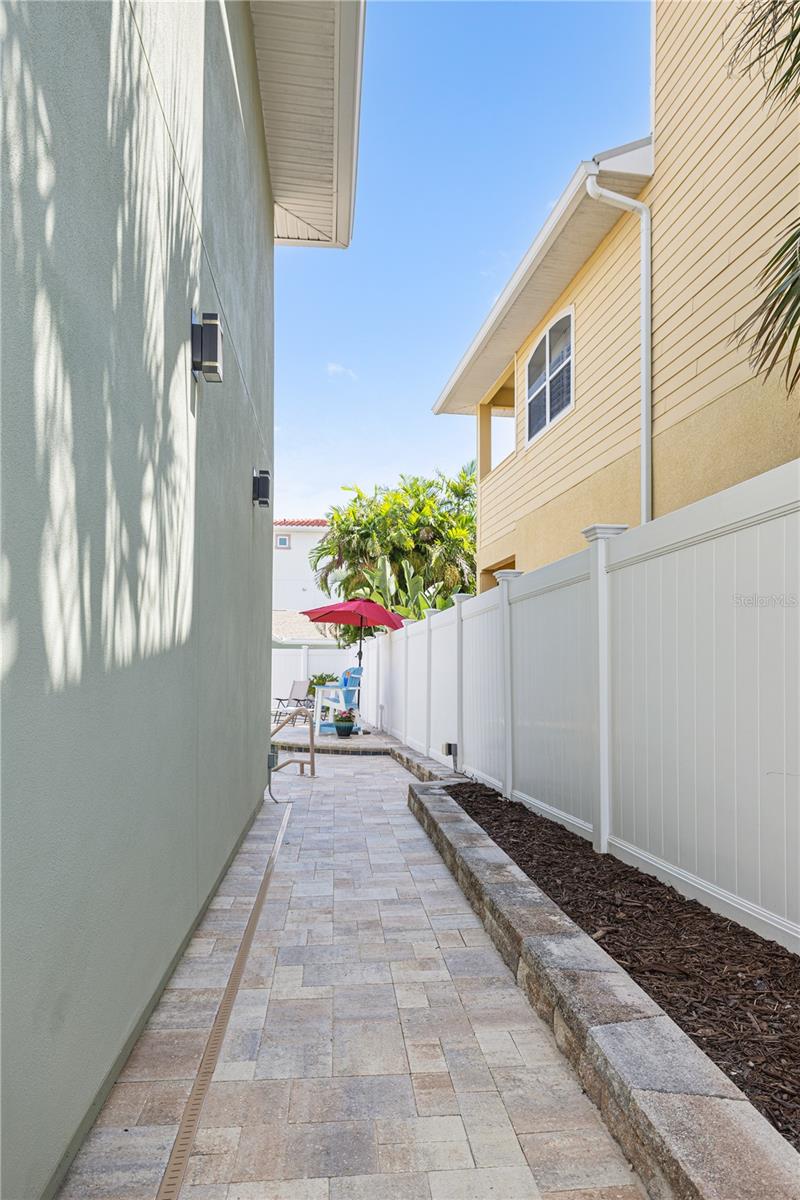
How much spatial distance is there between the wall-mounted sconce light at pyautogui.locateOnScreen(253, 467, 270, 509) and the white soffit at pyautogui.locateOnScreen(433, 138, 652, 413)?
416cm

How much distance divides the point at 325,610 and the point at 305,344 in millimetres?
22370

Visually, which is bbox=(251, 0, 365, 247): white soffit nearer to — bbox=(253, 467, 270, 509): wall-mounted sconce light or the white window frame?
the white window frame

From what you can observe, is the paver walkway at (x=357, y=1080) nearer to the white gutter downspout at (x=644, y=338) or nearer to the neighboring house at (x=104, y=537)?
the neighboring house at (x=104, y=537)

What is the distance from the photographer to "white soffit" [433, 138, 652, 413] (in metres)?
7.73

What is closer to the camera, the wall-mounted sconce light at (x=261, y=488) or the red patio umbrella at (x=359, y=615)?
the wall-mounted sconce light at (x=261, y=488)

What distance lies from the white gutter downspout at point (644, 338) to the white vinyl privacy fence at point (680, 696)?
1851mm

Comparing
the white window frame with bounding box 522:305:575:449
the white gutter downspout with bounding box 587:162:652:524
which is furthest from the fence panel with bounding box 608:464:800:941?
the white window frame with bounding box 522:305:575:449

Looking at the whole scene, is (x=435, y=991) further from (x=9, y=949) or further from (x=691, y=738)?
(x=9, y=949)

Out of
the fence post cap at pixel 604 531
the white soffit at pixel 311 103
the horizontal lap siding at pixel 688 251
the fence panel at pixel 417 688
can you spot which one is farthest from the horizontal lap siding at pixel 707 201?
the fence panel at pixel 417 688

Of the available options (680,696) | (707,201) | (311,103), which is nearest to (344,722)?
(311,103)

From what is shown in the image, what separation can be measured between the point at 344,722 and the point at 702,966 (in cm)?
1224

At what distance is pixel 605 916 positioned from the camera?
3.68 m

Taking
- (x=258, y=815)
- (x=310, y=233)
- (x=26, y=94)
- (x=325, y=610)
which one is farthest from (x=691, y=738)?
(x=325, y=610)

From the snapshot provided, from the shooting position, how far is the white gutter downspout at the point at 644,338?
771cm
